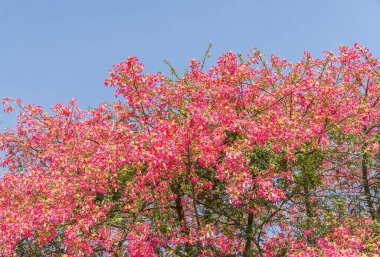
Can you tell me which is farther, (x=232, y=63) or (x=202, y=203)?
(x=232, y=63)

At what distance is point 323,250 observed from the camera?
11539 mm

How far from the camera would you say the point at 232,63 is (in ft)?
54.0

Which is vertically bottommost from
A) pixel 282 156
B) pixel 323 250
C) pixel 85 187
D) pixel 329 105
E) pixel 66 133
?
pixel 323 250

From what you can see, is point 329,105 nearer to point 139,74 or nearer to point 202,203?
point 202,203

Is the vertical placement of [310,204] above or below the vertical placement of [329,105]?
below

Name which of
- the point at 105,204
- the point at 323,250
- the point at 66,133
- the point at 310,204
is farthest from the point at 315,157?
the point at 66,133

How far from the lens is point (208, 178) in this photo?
13719 mm

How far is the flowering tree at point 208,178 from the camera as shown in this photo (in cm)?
1223

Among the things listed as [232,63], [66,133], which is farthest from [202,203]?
[66,133]

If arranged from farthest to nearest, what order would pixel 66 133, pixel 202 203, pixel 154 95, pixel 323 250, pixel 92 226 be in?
pixel 66 133
pixel 154 95
pixel 202 203
pixel 92 226
pixel 323 250

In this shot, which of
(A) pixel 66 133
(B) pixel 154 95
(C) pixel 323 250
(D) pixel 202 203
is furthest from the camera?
(A) pixel 66 133

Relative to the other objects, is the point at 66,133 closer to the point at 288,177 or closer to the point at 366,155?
the point at 288,177

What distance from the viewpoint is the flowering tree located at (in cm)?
1223

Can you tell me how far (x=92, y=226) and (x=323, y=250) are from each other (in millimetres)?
6615
